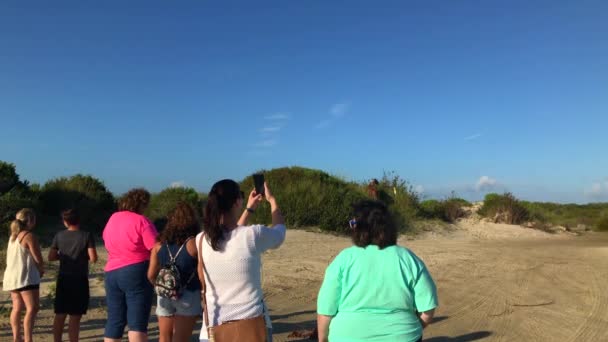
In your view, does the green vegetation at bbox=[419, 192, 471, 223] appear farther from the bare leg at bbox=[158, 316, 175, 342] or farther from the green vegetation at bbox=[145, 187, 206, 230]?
the bare leg at bbox=[158, 316, 175, 342]

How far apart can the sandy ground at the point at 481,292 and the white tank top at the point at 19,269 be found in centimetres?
99

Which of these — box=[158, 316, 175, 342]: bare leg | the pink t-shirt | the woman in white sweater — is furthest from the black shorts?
the woman in white sweater

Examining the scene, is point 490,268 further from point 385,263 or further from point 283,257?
point 385,263

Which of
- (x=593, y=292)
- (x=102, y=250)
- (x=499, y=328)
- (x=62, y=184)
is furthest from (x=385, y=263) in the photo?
(x=62, y=184)

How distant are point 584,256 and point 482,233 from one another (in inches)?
322

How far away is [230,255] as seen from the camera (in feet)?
11.5

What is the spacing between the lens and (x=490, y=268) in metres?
13.4

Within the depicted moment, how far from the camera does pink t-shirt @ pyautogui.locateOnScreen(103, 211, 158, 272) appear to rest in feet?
16.3

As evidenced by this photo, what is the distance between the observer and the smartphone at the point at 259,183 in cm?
375

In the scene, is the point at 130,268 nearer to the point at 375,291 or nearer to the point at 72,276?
the point at 72,276

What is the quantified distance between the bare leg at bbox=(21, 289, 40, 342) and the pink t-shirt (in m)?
1.64

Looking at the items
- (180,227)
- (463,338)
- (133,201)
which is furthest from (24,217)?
(463,338)

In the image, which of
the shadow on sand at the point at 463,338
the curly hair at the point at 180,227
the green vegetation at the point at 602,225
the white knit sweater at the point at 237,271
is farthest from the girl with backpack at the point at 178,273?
the green vegetation at the point at 602,225

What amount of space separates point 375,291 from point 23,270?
15.2 ft
